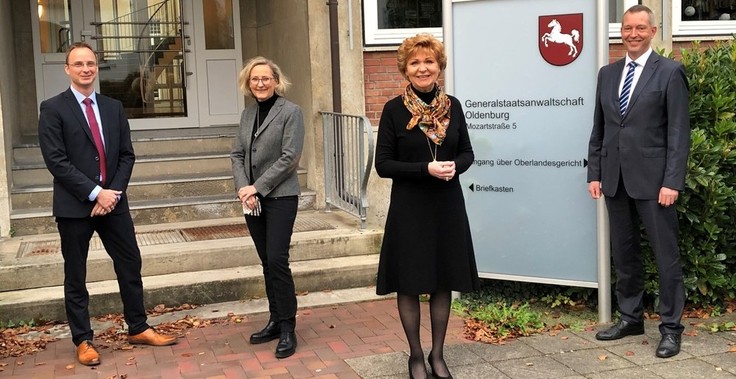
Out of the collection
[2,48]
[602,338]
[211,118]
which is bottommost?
[602,338]

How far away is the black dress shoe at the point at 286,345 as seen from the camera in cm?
479

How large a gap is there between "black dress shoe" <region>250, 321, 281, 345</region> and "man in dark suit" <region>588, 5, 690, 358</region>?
205 centimetres

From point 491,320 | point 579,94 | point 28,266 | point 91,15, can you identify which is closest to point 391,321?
point 491,320

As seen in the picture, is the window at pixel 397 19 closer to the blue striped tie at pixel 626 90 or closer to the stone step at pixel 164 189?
the stone step at pixel 164 189

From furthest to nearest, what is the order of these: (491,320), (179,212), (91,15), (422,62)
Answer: (91,15), (179,212), (491,320), (422,62)

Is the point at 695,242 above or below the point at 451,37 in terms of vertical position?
below

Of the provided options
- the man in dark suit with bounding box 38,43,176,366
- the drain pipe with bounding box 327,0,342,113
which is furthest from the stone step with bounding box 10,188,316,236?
the man in dark suit with bounding box 38,43,176,366

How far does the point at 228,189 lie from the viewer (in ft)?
25.8

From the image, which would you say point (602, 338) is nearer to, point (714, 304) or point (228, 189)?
point (714, 304)

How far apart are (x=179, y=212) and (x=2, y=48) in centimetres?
230

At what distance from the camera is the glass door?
29.9 ft

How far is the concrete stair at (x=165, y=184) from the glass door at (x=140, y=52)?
941 mm

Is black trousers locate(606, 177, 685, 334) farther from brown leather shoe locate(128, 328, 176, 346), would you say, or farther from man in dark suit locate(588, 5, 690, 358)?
brown leather shoe locate(128, 328, 176, 346)

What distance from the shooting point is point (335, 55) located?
775 cm
